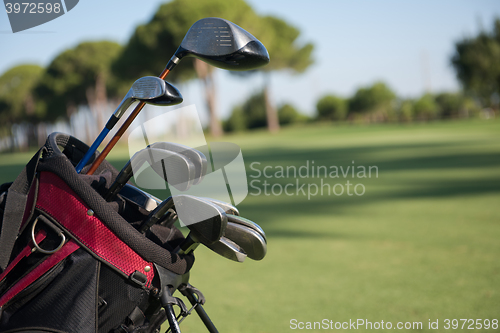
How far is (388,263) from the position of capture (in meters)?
3.16

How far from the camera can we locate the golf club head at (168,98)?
910mm

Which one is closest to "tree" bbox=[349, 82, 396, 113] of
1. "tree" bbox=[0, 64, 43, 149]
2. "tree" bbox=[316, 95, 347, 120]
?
"tree" bbox=[316, 95, 347, 120]

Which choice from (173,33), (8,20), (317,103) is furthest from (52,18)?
(317,103)

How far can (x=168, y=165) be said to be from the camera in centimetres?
92

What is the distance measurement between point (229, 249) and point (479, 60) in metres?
38.8

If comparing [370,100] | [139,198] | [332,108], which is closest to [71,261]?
[139,198]

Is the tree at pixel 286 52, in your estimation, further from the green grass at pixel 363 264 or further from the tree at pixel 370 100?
the green grass at pixel 363 264

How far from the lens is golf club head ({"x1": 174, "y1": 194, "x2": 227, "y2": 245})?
33.8 inches

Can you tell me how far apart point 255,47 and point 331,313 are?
5.72 ft

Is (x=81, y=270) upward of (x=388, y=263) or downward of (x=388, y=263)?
upward

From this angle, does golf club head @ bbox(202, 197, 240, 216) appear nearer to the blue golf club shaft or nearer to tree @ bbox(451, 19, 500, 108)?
the blue golf club shaft

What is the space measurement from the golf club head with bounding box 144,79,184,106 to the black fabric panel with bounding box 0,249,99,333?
1.09ft

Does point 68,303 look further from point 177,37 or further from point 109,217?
point 177,37

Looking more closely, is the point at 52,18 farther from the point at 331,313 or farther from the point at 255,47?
the point at 331,313
